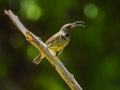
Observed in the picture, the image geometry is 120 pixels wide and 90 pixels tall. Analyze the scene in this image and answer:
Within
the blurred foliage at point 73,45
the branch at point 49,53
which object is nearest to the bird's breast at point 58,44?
the branch at point 49,53

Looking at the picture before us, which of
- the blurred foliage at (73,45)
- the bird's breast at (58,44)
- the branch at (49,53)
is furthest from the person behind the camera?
the blurred foliage at (73,45)

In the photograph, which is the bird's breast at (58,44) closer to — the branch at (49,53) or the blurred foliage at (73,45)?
the branch at (49,53)

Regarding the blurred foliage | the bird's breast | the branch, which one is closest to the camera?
the branch

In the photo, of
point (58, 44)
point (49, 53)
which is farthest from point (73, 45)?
point (49, 53)

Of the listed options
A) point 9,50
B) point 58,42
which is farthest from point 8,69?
point 58,42

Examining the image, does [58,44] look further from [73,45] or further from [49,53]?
[73,45]

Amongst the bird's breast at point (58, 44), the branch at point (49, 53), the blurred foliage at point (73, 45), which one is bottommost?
the branch at point (49, 53)

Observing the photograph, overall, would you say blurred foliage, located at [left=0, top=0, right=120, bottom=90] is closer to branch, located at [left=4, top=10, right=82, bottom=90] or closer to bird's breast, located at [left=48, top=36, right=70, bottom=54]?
bird's breast, located at [left=48, top=36, right=70, bottom=54]

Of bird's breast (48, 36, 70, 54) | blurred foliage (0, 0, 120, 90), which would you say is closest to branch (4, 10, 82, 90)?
bird's breast (48, 36, 70, 54)

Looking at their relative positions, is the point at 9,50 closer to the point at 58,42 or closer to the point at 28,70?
the point at 28,70
